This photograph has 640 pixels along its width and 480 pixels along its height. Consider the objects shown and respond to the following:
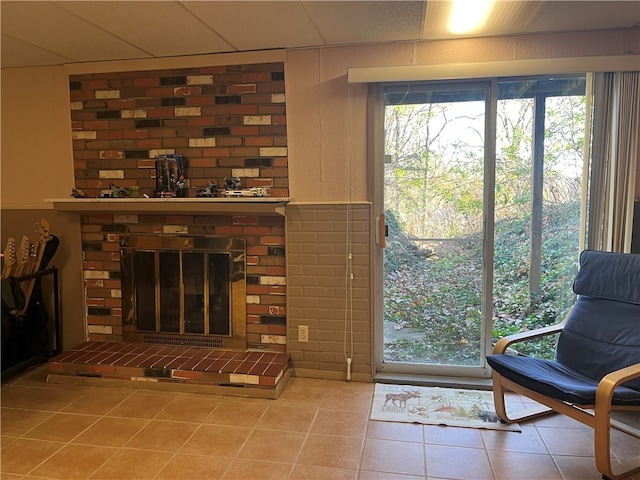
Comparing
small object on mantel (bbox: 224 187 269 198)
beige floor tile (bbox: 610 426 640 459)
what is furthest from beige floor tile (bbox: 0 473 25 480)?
beige floor tile (bbox: 610 426 640 459)

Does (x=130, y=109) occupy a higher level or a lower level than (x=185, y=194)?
higher

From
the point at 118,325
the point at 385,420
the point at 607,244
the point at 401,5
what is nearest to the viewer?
the point at 401,5

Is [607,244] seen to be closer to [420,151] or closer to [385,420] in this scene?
[420,151]

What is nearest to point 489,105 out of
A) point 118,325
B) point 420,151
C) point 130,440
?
point 420,151

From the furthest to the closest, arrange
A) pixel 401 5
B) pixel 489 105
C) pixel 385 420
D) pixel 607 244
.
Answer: pixel 489 105 < pixel 607 244 < pixel 385 420 < pixel 401 5

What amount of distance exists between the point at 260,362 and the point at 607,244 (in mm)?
2333

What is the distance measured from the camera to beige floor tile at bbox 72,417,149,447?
2334 mm

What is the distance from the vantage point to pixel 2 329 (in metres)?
3.10

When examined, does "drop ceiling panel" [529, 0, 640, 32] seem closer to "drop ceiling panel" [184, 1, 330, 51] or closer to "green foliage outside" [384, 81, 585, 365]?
"green foliage outside" [384, 81, 585, 365]

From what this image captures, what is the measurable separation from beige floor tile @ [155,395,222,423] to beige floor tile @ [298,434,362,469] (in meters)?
0.70

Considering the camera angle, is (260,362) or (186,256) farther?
(186,256)

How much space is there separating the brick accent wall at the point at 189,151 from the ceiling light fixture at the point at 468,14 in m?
1.16

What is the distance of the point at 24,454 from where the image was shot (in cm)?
222

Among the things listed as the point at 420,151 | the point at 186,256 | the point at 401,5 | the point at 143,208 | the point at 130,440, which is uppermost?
the point at 401,5
